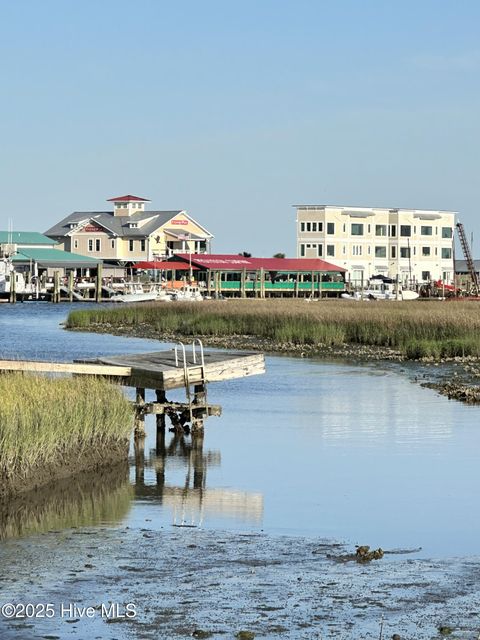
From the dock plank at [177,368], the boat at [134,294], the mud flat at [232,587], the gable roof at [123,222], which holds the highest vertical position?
the gable roof at [123,222]

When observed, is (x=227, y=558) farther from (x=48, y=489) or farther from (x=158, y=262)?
(x=158, y=262)

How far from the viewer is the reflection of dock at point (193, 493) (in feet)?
63.3

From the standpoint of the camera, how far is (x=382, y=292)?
146 meters

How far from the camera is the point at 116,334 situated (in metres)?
75.0

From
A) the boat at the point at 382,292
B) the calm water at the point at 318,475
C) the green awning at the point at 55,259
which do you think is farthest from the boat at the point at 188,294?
the calm water at the point at 318,475

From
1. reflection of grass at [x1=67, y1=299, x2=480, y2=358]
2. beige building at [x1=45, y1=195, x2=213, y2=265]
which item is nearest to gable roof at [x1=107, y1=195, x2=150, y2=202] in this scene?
beige building at [x1=45, y1=195, x2=213, y2=265]

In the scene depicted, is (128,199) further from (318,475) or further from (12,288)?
(318,475)

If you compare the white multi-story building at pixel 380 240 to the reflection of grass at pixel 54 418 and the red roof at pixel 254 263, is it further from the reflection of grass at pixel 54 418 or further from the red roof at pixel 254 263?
the reflection of grass at pixel 54 418

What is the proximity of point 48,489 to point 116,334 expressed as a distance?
2177 inches

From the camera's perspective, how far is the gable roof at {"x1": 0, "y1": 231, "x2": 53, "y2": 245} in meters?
154

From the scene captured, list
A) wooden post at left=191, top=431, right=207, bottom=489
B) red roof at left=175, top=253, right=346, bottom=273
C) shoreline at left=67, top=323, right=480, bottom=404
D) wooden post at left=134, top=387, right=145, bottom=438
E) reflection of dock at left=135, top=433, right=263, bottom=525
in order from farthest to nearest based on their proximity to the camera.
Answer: red roof at left=175, top=253, right=346, bottom=273 < shoreline at left=67, top=323, right=480, bottom=404 < wooden post at left=134, top=387, right=145, bottom=438 < wooden post at left=191, top=431, right=207, bottom=489 < reflection of dock at left=135, top=433, right=263, bottom=525

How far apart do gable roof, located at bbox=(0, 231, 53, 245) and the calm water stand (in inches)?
4598

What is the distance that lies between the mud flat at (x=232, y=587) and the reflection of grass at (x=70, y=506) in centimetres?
53

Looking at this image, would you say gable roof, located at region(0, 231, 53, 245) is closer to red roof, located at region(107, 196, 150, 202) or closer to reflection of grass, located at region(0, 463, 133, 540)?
red roof, located at region(107, 196, 150, 202)
